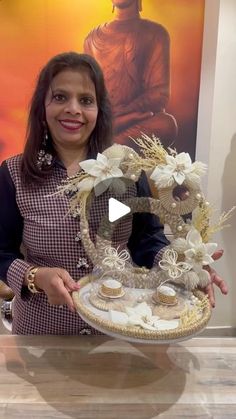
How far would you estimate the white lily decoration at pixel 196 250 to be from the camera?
78cm

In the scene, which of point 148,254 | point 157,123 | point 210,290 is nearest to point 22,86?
point 157,123

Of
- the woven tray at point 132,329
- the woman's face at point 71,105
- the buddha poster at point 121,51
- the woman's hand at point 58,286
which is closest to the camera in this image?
the woven tray at point 132,329

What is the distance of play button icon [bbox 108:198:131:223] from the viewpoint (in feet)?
2.72

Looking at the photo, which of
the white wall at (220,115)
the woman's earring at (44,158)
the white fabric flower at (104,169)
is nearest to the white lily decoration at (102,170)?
the white fabric flower at (104,169)

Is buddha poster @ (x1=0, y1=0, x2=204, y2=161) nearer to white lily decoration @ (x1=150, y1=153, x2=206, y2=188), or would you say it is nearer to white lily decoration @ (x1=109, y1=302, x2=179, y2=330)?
white lily decoration @ (x1=150, y1=153, x2=206, y2=188)

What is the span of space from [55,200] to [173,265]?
0.34 m

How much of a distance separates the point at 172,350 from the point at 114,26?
161 centimetres

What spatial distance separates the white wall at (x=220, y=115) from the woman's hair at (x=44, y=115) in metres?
1.15

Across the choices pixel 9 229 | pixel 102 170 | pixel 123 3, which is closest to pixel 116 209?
Answer: pixel 102 170

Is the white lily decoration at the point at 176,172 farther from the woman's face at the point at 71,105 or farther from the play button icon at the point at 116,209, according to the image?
the woman's face at the point at 71,105

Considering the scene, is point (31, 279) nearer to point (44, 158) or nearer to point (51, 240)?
point (51, 240)

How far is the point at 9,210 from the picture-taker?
0.98 meters

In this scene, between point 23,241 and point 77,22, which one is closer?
point 23,241

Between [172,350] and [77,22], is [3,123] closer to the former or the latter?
[77,22]
